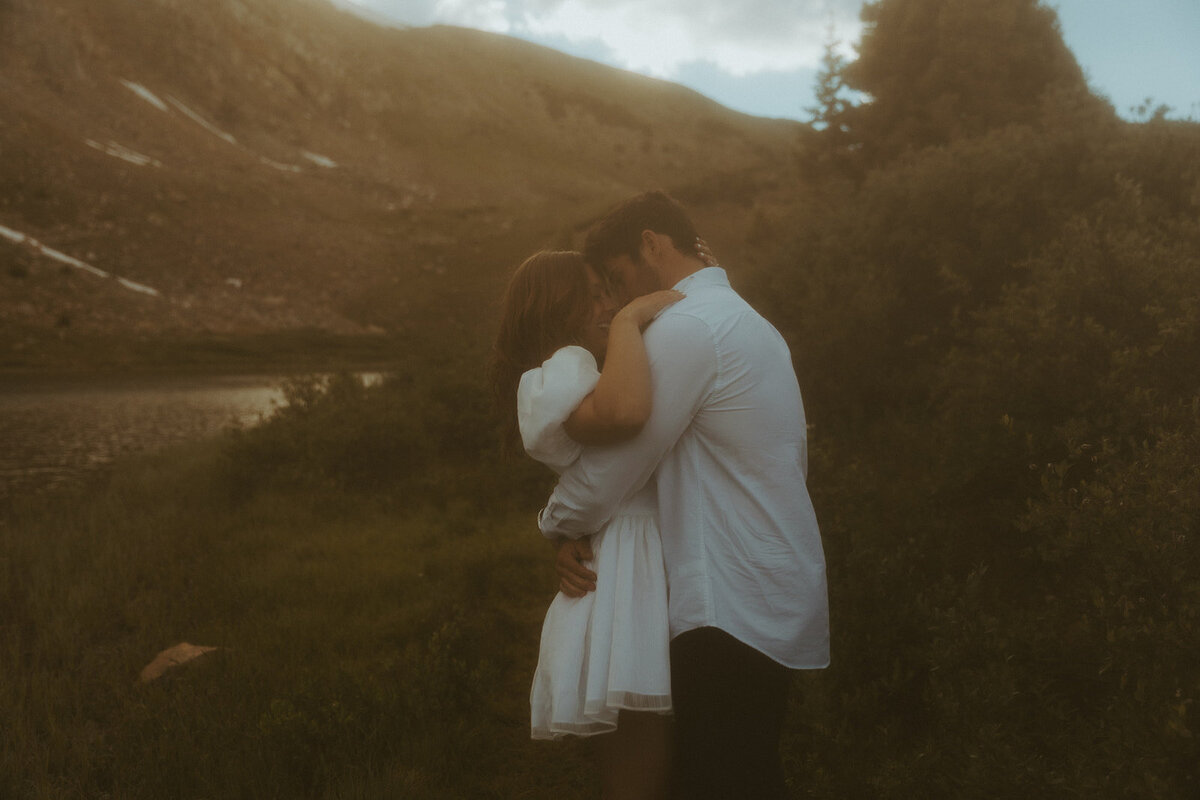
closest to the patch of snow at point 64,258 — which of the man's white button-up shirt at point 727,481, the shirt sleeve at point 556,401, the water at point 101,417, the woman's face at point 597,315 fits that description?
the water at point 101,417

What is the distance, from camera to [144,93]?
149 feet

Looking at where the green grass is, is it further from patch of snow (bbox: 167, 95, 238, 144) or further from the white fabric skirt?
patch of snow (bbox: 167, 95, 238, 144)

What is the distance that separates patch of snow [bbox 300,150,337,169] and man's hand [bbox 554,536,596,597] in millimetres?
53958

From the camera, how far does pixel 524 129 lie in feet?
241

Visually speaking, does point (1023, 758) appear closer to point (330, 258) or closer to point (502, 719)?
point (502, 719)

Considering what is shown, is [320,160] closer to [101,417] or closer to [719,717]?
[101,417]

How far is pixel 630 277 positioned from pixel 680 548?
0.77m

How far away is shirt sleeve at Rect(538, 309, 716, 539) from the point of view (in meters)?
1.90

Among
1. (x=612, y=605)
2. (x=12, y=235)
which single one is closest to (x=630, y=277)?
(x=612, y=605)

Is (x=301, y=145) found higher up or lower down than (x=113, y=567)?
higher up

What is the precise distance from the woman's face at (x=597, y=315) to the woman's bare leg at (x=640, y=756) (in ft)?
3.25

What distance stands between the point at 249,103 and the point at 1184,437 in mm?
59919

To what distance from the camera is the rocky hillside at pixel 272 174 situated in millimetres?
26203

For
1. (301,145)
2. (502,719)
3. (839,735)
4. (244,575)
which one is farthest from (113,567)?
(301,145)
